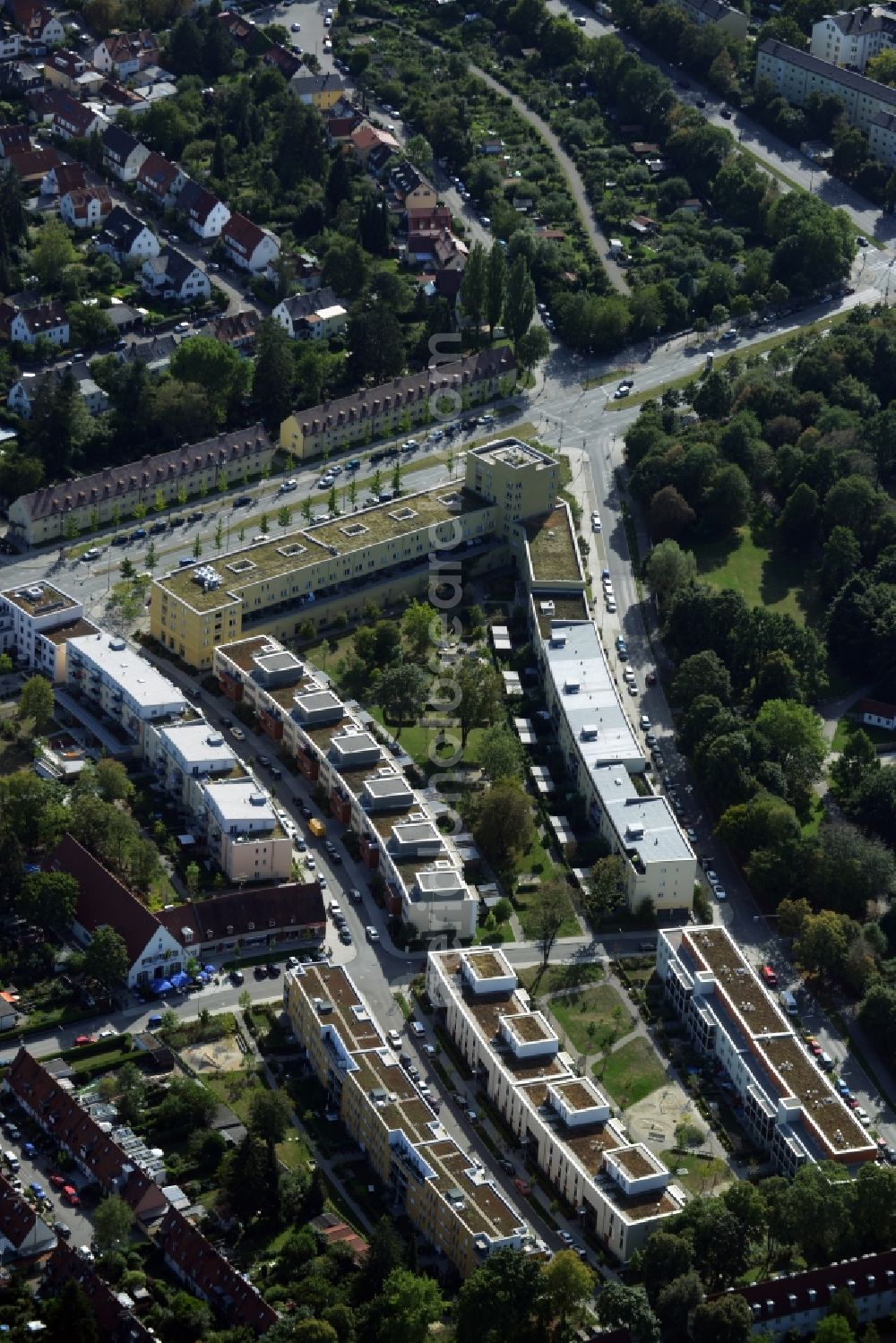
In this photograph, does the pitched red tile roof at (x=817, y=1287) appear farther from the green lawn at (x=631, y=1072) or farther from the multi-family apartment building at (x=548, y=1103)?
the green lawn at (x=631, y=1072)

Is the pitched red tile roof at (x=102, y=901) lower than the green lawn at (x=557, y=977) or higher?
higher

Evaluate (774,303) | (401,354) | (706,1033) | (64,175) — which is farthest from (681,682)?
(64,175)

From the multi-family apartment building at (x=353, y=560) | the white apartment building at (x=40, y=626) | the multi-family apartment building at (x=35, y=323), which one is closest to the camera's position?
the white apartment building at (x=40, y=626)

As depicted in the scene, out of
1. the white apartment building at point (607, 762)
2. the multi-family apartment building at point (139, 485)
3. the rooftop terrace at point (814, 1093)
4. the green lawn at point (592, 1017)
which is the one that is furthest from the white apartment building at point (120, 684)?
the rooftop terrace at point (814, 1093)

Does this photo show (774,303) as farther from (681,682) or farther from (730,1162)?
(730,1162)

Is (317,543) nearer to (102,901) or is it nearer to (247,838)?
(247,838)

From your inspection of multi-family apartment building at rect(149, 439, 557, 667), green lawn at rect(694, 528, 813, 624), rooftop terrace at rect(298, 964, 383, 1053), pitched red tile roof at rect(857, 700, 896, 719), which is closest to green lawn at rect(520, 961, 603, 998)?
rooftop terrace at rect(298, 964, 383, 1053)
